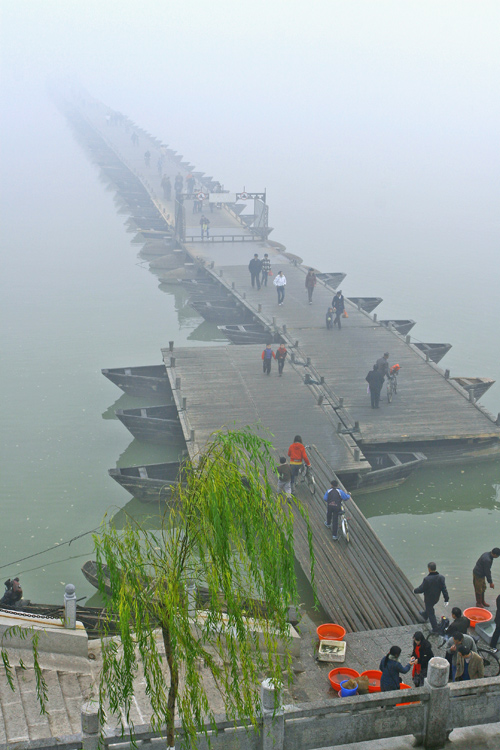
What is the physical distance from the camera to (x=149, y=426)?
965 inches

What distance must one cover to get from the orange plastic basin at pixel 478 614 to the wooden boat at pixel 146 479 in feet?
28.0

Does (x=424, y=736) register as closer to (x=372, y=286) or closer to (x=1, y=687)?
(x=1, y=687)

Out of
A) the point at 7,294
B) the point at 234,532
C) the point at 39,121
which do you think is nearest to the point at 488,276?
the point at 7,294

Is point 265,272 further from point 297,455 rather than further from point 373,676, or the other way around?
point 373,676

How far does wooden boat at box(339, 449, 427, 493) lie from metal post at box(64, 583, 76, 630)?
10247 mm

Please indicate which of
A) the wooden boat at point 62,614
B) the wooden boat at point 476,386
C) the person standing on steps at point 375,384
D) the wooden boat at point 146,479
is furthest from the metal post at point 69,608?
the wooden boat at point 476,386

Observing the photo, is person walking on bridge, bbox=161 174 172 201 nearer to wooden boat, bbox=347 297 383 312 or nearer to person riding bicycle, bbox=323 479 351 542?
wooden boat, bbox=347 297 383 312

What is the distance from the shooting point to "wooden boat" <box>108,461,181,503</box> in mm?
20875

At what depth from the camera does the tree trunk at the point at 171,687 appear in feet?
25.2

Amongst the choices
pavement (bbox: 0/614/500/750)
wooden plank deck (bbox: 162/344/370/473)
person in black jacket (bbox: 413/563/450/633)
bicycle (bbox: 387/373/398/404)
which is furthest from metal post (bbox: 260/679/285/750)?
bicycle (bbox: 387/373/398/404)

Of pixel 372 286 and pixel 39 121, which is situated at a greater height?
pixel 39 121

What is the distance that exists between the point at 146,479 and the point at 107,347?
15289mm

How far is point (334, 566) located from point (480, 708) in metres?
7.09

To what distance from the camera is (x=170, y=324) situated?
3953 centimetres
